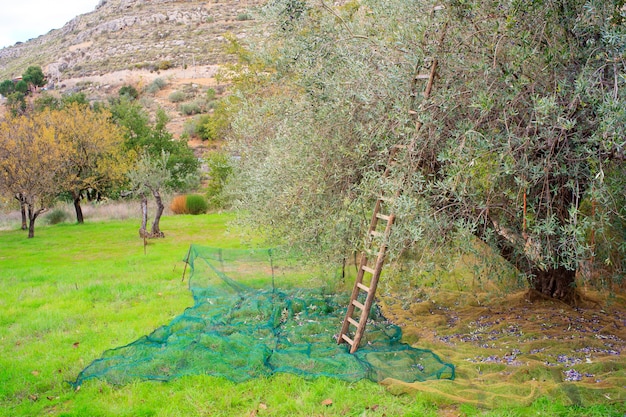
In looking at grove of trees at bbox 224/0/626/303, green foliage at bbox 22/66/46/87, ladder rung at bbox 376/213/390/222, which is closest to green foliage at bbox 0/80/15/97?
green foliage at bbox 22/66/46/87

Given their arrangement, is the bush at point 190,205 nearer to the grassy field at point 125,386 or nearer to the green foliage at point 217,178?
the green foliage at point 217,178

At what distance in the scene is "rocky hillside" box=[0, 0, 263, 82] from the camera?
61406mm

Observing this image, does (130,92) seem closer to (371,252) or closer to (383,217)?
(383,217)

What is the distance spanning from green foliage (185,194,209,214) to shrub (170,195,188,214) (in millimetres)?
233

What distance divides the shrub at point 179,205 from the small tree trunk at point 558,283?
22.4 meters

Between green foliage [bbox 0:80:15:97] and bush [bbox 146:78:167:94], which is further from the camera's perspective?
bush [bbox 146:78:167:94]

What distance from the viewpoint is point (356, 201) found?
24.2ft

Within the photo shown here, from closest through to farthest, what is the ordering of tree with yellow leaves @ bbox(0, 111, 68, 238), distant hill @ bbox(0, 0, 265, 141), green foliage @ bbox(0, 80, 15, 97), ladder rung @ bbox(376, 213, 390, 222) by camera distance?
Result: ladder rung @ bbox(376, 213, 390, 222) < tree with yellow leaves @ bbox(0, 111, 68, 238) < green foliage @ bbox(0, 80, 15, 97) < distant hill @ bbox(0, 0, 265, 141)

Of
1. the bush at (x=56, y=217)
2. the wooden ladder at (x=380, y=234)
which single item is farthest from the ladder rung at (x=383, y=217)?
the bush at (x=56, y=217)

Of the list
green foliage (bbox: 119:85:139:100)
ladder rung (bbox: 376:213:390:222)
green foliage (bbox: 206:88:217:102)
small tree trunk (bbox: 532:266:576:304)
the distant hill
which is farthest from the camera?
the distant hill

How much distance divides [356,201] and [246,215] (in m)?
3.03

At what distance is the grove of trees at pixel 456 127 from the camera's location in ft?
18.4

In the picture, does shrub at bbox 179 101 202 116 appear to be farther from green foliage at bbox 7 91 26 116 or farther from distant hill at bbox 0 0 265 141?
green foliage at bbox 7 91 26 116

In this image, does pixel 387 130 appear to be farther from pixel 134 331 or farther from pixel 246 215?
pixel 134 331
